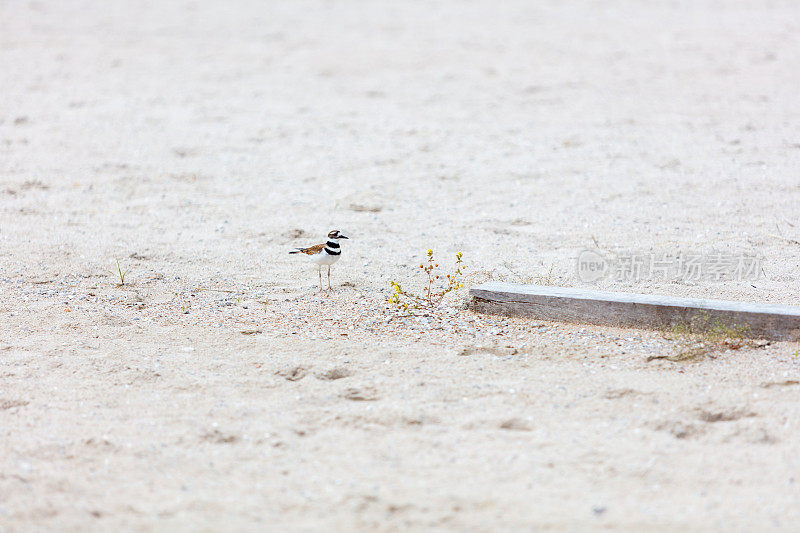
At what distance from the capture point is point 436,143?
691cm

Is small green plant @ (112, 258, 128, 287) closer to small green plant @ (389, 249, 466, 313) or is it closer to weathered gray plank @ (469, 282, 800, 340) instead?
small green plant @ (389, 249, 466, 313)

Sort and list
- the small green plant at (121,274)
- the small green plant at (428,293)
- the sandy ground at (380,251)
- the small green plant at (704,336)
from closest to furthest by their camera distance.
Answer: the sandy ground at (380,251)
the small green plant at (704,336)
the small green plant at (428,293)
the small green plant at (121,274)

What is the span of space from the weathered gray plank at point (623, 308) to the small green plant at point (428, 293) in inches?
8.9

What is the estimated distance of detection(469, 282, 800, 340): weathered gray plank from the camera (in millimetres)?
3523

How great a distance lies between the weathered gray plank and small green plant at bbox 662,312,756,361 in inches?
0.9

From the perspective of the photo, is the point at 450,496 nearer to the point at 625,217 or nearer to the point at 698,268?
the point at 698,268

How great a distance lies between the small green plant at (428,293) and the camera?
161 inches

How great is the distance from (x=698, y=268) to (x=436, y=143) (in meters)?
3.02

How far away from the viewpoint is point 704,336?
Answer: 11.6ft

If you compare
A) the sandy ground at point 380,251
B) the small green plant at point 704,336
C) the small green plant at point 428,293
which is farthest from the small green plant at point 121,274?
the small green plant at point 704,336

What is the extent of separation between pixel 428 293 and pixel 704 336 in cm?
145

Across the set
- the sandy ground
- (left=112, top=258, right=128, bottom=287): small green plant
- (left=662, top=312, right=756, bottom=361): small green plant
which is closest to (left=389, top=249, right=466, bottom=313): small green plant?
the sandy ground

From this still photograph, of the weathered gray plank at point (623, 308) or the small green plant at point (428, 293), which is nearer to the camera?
the weathered gray plank at point (623, 308)

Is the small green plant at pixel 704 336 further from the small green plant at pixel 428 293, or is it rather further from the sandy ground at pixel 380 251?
the small green plant at pixel 428 293
